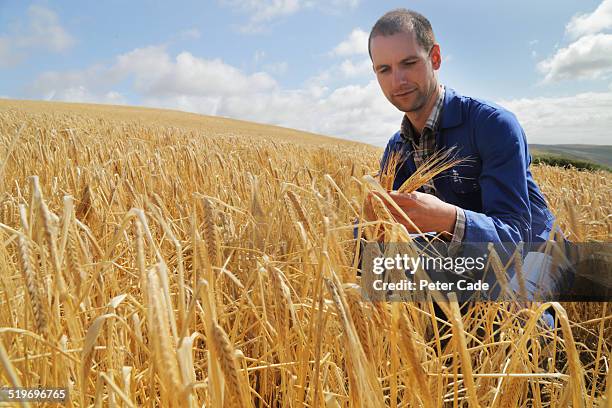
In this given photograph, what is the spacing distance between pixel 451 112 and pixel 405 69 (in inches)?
9.7

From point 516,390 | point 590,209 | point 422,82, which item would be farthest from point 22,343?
point 590,209

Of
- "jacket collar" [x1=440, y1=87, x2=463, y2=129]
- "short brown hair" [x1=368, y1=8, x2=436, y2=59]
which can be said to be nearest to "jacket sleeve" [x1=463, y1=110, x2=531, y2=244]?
"jacket collar" [x1=440, y1=87, x2=463, y2=129]

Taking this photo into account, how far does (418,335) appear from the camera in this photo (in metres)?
0.77

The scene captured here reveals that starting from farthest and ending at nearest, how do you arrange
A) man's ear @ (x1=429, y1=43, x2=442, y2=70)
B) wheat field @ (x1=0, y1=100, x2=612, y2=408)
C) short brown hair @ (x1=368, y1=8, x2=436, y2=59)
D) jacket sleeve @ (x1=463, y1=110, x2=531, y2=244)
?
man's ear @ (x1=429, y1=43, x2=442, y2=70) < short brown hair @ (x1=368, y1=8, x2=436, y2=59) < jacket sleeve @ (x1=463, y1=110, x2=531, y2=244) < wheat field @ (x1=0, y1=100, x2=612, y2=408)

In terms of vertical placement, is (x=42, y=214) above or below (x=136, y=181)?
below

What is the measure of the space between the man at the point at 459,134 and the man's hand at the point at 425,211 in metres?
0.13

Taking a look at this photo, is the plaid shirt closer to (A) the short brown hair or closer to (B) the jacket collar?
(B) the jacket collar

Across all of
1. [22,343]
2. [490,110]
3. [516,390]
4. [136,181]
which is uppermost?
[490,110]

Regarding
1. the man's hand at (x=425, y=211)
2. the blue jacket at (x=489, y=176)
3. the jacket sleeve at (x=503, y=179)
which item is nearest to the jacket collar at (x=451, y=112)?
the blue jacket at (x=489, y=176)

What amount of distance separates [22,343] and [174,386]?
0.69 m

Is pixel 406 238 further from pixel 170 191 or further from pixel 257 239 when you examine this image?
pixel 170 191

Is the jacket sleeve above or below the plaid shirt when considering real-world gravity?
below

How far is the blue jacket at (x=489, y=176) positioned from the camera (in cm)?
124

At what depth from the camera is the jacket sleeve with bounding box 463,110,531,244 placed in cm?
Result: 123
